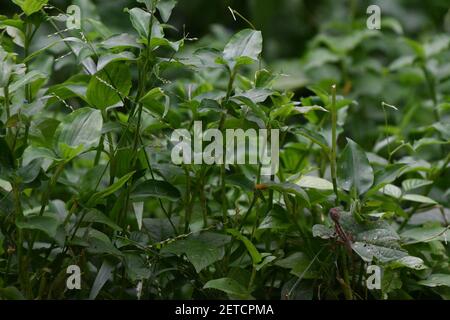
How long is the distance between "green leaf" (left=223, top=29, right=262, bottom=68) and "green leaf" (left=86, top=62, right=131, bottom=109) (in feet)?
0.41

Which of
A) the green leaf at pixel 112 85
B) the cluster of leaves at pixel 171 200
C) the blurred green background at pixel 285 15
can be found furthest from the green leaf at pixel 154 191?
the blurred green background at pixel 285 15

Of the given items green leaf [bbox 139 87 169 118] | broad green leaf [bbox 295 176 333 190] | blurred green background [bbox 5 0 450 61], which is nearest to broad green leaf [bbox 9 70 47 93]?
green leaf [bbox 139 87 169 118]

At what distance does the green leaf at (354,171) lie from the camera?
0.90m

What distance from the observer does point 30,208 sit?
3.30 feet

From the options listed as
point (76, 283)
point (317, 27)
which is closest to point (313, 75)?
point (317, 27)

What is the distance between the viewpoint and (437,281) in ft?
3.01

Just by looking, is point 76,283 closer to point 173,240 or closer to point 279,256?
point 173,240

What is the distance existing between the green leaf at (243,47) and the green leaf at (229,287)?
25 centimetres

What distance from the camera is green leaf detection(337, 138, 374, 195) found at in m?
0.90

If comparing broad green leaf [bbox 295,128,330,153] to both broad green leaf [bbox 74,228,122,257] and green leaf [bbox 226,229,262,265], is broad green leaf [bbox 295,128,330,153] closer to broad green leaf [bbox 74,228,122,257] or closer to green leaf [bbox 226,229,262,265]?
green leaf [bbox 226,229,262,265]

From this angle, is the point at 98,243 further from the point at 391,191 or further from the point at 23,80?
the point at 391,191

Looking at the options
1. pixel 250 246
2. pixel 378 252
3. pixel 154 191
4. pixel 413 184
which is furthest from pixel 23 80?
pixel 413 184

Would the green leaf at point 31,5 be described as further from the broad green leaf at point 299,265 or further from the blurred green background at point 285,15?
the blurred green background at point 285,15

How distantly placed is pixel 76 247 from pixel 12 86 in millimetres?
212
